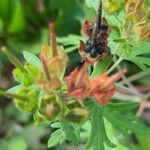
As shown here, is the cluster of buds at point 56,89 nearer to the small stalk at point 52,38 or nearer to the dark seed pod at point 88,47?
the small stalk at point 52,38

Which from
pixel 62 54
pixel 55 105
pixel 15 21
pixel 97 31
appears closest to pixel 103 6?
pixel 97 31

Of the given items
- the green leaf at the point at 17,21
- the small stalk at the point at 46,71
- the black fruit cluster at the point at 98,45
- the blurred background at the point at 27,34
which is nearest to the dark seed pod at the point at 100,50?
the black fruit cluster at the point at 98,45

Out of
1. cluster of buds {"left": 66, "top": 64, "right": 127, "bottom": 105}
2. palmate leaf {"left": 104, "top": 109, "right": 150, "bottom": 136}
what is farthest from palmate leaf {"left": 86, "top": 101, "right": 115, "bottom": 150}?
cluster of buds {"left": 66, "top": 64, "right": 127, "bottom": 105}

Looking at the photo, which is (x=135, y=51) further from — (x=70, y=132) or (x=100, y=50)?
(x=70, y=132)

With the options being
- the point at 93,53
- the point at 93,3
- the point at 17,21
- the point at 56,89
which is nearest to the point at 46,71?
the point at 56,89

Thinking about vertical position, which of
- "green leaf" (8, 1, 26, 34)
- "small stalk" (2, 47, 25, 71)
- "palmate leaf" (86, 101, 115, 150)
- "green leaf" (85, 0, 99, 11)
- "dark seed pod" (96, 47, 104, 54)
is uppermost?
"green leaf" (8, 1, 26, 34)

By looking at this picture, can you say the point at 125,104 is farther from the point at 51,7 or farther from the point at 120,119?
the point at 51,7

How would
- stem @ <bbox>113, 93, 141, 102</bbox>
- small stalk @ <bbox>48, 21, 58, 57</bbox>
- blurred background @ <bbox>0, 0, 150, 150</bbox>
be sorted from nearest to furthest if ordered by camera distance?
small stalk @ <bbox>48, 21, 58, 57</bbox> → stem @ <bbox>113, 93, 141, 102</bbox> → blurred background @ <bbox>0, 0, 150, 150</bbox>

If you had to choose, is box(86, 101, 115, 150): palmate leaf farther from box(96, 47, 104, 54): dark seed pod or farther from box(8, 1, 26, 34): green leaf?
box(8, 1, 26, 34): green leaf

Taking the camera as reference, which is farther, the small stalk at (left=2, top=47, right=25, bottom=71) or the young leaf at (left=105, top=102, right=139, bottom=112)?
the young leaf at (left=105, top=102, right=139, bottom=112)
